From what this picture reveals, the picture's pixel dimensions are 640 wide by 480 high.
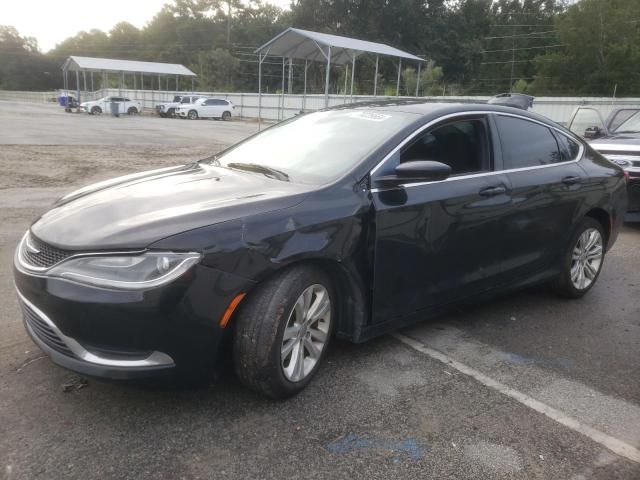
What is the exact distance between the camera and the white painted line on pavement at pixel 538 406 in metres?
2.65

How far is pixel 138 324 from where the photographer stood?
2373mm

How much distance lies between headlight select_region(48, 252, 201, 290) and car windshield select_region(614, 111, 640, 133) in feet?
26.3

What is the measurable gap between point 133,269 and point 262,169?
1.29 metres

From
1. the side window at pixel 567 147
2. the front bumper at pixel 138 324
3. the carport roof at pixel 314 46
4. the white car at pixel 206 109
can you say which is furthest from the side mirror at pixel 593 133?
the white car at pixel 206 109

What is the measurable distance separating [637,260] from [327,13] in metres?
57.6

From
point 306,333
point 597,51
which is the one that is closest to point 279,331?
point 306,333

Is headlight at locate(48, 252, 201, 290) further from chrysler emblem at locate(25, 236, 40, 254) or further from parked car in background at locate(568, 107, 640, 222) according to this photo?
parked car in background at locate(568, 107, 640, 222)

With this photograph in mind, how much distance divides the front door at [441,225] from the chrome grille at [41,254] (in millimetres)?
1616

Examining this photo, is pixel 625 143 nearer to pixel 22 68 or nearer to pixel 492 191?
pixel 492 191

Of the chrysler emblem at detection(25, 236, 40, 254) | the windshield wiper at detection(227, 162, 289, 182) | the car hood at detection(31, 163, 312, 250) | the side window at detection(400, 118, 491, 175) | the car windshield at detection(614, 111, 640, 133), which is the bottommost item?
the chrysler emblem at detection(25, 236, 40, 254)

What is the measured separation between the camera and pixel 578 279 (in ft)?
15.4

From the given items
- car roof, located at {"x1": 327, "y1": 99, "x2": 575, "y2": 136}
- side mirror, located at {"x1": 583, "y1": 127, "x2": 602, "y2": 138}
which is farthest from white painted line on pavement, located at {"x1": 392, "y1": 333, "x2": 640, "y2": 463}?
side mirror, located at {"x1": 583, "y1": 127, "x2": 602, "y2": 138}

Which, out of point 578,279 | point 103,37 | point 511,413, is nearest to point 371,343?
point 511,413

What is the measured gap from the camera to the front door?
318 cm
